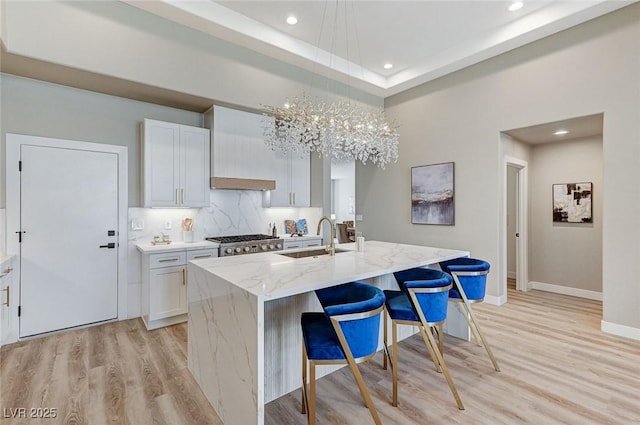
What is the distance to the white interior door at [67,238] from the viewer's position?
3.39 meters

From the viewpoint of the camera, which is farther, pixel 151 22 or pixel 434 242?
pixel 434 242

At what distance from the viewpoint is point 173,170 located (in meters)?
4.10

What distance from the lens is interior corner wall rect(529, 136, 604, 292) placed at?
4.77 metres

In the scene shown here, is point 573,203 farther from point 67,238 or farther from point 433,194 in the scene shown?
point 67,238

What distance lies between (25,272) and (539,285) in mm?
7238

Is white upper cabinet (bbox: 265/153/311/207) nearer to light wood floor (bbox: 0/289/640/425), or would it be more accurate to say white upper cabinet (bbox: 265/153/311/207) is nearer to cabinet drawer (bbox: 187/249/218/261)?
cabinet drawer (bbox: 187/249/218/261)

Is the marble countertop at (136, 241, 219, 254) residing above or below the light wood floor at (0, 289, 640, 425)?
above

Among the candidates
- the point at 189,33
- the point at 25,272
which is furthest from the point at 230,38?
the point at 25,272

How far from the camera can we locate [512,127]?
432 cm

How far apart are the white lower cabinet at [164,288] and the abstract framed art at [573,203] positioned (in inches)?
220

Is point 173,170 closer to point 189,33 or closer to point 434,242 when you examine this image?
point 189,33

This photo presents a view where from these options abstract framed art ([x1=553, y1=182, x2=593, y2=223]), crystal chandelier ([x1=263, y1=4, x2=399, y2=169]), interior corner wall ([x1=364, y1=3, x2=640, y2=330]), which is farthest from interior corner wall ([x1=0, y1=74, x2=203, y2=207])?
abstract framed art ([x1=553, y1=182, x2=593, y2=223])

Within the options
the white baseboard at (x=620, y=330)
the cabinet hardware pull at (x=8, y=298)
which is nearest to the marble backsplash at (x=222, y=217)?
the cabinet hardware pull at (x=8, y=298)

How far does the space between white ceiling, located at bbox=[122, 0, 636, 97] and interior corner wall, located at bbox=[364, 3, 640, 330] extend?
0.27 metres
